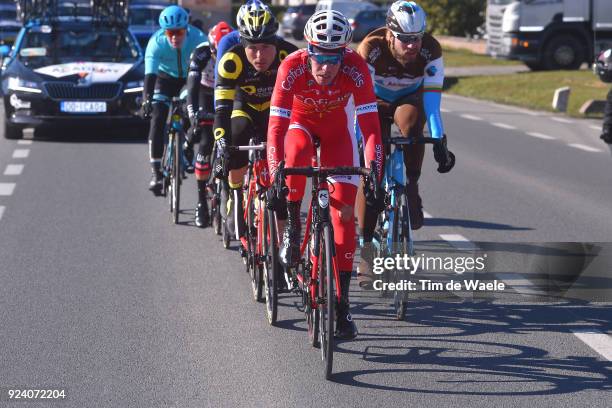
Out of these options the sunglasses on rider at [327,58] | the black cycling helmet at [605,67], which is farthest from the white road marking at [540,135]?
the sunglasses on rider at [327,58]

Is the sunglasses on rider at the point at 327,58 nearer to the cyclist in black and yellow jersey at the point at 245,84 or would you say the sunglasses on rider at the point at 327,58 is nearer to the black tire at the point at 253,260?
the cyclist in black and yellow jersey at the point at 245,84

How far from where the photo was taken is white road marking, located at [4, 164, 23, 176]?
1562cm

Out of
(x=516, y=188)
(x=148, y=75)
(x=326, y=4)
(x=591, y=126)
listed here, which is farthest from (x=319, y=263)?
(x=326, y=4)

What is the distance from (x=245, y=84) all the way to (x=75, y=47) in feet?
39.6

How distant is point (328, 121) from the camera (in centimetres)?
773

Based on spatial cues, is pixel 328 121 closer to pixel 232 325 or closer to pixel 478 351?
pixel 232 325

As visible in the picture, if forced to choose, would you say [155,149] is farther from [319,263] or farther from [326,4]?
[326,4]

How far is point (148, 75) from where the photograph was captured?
41.7 feet

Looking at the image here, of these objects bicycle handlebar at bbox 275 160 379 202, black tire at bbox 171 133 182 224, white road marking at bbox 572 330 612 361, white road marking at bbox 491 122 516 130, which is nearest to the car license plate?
white road marking at bbox 491 122 516 130

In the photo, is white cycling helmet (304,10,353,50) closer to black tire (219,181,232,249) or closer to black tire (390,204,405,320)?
black tire (390,204,405,320)

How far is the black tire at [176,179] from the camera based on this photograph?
1218 cm

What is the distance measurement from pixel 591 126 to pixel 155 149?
35.0 feet

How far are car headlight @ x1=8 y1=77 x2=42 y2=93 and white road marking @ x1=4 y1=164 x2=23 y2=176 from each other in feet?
10.8

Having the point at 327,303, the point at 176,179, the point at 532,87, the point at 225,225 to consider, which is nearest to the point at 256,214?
the point at 225,225
